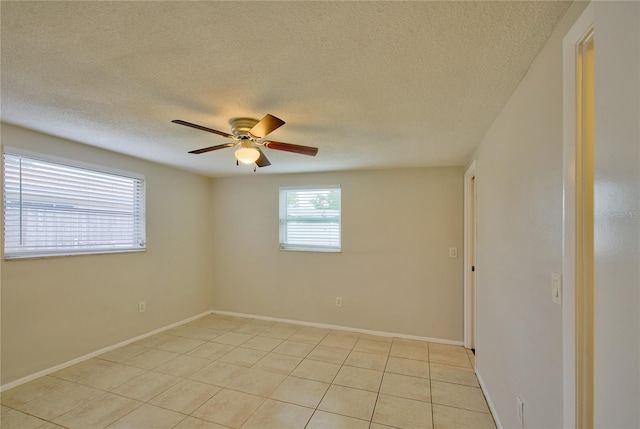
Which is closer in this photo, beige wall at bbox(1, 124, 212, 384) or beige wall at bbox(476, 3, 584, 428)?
beige wall at bbox(476, 3, 584, 428)

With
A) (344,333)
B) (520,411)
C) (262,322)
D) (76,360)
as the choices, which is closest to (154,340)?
(76,360)

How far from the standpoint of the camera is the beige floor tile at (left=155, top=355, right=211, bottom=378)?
2779mm

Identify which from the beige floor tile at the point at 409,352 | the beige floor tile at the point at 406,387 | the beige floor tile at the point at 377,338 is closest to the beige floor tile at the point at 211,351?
the beige floor tile at the point at 377,338

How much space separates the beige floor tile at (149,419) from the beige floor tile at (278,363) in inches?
35.9

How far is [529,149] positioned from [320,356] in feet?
9.11

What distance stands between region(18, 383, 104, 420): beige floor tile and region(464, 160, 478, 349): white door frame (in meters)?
3.76

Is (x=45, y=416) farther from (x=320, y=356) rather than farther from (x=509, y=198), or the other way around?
(x=509, y=198)

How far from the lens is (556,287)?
116cm

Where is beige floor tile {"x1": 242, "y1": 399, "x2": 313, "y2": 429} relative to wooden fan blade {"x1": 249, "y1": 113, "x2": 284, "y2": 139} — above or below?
below

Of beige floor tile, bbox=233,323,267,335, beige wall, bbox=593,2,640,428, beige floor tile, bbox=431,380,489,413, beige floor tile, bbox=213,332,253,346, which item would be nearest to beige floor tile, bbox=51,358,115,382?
beige floor tile, bbox=213,332,253,346

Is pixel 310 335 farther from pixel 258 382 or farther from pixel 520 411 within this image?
pixel 520 411

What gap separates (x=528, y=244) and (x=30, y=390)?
12.6 ft

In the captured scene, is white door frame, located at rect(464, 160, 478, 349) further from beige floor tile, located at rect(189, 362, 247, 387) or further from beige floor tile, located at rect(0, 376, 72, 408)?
beige floor tile, located at rect(0, 376, 72, 408)

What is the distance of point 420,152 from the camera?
3.08m
